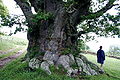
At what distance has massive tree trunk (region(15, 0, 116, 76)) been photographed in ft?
56.6

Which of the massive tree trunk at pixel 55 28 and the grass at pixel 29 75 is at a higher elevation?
the massive tree trunk at pixel 55 28

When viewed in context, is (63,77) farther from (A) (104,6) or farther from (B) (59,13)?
(A) (104,6)

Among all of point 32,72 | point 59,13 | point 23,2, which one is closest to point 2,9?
point 23,2

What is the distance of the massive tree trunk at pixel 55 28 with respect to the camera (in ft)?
56.6

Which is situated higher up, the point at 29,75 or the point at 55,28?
the point at 55,28

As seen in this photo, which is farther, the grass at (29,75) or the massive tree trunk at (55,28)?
the massive tree trunk at (55,28)

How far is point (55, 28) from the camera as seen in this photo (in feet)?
57.3

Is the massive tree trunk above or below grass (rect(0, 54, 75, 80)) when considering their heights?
above

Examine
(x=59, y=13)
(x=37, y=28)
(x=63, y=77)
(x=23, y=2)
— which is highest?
(x=23, y=2)

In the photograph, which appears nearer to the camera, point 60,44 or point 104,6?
point 60,44

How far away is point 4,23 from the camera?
1738cm

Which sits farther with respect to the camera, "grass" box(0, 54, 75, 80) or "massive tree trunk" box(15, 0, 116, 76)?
"massive tree trunk" box(15, 0, 116, 76)

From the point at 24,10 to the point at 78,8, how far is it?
5.29 metres

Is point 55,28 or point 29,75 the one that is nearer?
point 29,75
